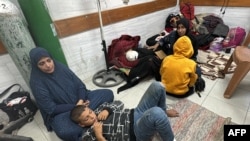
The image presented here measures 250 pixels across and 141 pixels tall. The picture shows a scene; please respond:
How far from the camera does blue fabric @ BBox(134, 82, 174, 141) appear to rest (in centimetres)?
97

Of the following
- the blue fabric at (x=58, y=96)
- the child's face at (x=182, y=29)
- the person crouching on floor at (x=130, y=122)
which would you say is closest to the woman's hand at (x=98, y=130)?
the person crouching on floor at (x=130, y=122)

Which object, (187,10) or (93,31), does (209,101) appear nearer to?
(93,31)

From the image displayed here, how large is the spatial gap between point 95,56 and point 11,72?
978 millimetres

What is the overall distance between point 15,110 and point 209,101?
1.93m

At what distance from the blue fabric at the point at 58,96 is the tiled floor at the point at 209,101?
156 mm

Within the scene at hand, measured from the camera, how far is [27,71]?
1.50 meters

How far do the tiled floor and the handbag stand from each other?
66mm

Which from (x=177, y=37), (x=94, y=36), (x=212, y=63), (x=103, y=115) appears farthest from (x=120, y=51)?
(x=212, y=63)

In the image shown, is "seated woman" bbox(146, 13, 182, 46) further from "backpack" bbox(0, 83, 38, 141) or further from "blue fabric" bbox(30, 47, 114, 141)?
"backpack" bbox(0, 83, 38, 141)

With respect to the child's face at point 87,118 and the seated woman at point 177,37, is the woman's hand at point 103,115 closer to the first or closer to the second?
the child's face at point 87,118

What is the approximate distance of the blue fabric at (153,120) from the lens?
968mm

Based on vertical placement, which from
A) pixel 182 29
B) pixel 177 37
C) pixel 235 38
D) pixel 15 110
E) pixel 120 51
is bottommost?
pixel 235 38

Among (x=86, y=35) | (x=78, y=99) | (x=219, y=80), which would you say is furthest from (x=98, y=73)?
(x=219, y=80)

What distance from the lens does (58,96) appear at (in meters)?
1.46
